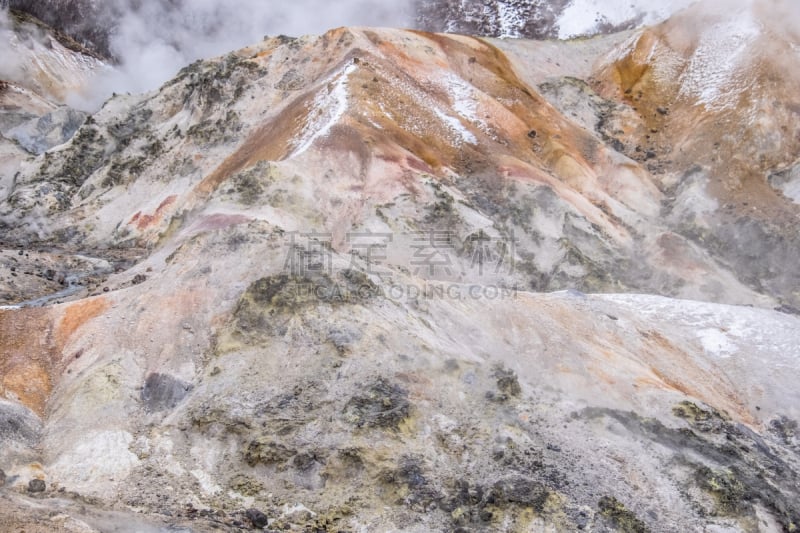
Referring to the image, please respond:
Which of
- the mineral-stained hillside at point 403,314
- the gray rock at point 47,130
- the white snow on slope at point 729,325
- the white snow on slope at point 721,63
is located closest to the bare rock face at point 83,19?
the gray rock at point 47,130

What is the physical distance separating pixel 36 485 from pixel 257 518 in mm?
4610

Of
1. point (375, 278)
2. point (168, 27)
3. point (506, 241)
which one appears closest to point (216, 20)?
point (168, 27)

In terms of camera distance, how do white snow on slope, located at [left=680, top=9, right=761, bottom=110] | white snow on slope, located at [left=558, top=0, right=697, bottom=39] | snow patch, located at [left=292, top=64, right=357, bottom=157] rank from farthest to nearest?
white snow on slope, located at [left=558, top=0, right=697, bottom=39]
white snow on slope, located at [left=680, top=9, right=761, bottom=110]
snow patch, located at [left=292, top=64, right=357, bottom=157]

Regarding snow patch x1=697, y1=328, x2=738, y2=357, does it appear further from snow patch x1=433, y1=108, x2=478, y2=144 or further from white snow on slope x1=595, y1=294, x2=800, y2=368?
snow patch x1=433, y1=108, x2=478, y2=144

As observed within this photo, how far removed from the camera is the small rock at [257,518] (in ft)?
45.0

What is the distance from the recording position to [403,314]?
20062 millimetres

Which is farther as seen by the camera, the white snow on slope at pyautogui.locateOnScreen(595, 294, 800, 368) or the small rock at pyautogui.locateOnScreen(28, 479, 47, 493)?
the white snow on slope at pyautogui.locateOnScreen(595, 294, 800, 368)

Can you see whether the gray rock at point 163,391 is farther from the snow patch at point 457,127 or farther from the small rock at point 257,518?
the snow patch at point 457,127

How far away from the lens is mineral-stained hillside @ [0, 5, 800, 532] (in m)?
14.8

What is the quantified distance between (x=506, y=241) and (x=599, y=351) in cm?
1205

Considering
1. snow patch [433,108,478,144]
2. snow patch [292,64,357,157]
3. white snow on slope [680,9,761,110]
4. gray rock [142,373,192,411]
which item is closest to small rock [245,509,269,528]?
gray rock [142,373,192,411]

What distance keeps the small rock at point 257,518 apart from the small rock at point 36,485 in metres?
4.21

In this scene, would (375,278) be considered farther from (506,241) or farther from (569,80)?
(569,80)

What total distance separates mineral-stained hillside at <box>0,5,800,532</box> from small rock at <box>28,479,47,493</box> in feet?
0.47
